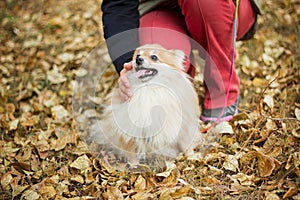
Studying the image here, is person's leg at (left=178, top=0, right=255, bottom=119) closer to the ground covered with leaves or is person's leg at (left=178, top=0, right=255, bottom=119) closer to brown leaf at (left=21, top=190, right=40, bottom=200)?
the ground covered with leaves

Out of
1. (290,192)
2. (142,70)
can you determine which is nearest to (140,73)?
(142,70)

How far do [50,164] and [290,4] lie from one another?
1.91 metres

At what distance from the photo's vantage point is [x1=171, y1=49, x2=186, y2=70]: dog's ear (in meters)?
1.65

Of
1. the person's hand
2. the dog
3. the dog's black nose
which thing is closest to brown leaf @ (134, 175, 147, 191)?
the dog

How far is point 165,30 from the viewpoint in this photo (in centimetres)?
176

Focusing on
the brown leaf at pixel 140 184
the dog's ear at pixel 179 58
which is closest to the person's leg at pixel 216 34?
the dog's ear at pixel 179 58

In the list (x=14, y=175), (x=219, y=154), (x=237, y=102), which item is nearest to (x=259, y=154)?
(x=219, y=154)

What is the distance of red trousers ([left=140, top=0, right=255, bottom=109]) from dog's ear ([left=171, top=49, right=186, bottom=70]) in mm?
61

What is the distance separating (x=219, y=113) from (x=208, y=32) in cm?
37

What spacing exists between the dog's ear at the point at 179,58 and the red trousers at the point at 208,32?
61 millimetres

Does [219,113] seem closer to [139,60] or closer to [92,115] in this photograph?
[139,60]

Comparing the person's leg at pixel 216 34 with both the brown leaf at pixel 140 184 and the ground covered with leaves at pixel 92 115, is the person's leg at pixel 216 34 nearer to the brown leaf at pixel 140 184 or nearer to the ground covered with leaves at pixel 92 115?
the ground covered with leaves at pixel 92 115

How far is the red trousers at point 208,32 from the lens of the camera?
63.6 inches

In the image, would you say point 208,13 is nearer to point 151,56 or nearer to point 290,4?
point 151,56
